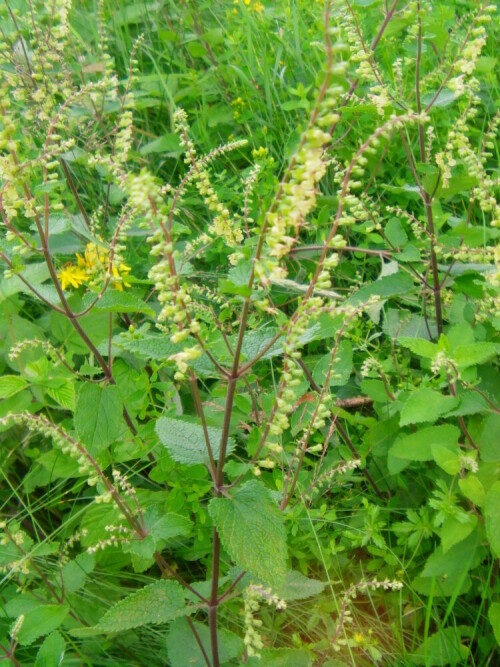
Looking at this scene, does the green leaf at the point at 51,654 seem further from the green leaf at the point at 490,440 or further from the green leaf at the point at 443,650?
the green leaf at the point at 490,440

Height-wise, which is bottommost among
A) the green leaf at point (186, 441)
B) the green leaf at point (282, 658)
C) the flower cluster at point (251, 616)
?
the green leaf at point (282, 658)

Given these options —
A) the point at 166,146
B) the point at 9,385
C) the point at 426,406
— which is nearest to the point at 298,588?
the point at 426,406

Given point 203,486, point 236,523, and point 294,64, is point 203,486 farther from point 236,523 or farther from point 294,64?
point 294,64

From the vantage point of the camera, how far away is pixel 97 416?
1678 mm

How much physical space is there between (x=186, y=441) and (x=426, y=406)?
2.13ft

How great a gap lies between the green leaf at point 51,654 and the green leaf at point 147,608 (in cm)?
10

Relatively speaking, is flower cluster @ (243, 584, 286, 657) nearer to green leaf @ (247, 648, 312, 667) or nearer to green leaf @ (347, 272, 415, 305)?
green leaf @ (247, 648, 312, 667)

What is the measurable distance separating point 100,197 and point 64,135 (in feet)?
1.24

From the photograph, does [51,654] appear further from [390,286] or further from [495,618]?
[390,286]

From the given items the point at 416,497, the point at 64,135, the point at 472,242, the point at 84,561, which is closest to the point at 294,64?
the point at 64,135

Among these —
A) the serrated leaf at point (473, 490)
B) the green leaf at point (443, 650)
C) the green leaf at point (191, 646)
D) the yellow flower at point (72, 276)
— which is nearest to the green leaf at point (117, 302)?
the yellow flower at point (72, 276)

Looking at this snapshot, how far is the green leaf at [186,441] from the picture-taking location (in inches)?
56.2

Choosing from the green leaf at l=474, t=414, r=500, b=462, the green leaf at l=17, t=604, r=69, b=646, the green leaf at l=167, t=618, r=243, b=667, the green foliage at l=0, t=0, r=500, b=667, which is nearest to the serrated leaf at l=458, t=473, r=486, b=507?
the green foliage at l=0, t=0, r=500, b=667

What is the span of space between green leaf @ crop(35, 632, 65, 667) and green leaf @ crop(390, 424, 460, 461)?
95cm
